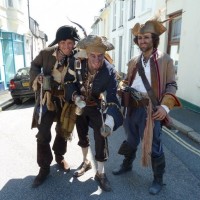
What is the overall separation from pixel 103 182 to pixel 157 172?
0.69 metres

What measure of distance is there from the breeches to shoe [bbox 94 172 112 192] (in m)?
0.58

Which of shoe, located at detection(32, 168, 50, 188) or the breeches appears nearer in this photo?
the breeches

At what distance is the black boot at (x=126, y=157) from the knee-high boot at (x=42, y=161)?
94 centimetres

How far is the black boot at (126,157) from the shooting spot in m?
3.27

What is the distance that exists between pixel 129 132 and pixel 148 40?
1174 mm

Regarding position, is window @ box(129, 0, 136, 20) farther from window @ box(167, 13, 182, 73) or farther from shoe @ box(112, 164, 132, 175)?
shoe @ box(112, 164, 132, 175)

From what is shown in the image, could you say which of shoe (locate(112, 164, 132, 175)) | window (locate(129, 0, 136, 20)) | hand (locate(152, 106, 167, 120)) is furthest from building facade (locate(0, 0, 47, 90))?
hand (locate(152, 106, 167, 120))

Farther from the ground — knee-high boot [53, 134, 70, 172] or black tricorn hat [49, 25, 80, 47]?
black tricorn hat [49, 25, 80, 47]

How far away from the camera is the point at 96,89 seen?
2.79 metres

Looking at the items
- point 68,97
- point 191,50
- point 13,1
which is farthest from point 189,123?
point 13,1

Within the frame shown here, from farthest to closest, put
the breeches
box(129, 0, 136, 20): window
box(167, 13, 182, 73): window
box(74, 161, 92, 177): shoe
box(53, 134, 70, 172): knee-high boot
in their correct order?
box(129, 0, 136, 20): window < box(167, 13, 182, 73): window < box(53, 134, 70, 172): knee-high boot < box(74, 161, 92, 177): shoe < the breeches

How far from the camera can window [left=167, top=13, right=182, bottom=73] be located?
771 centimetres

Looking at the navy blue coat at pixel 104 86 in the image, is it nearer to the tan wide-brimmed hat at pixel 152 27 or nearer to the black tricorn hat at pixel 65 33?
the black tricorn hat at pixel 65 33

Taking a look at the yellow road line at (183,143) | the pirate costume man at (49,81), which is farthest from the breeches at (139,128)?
the yellow road line at (183,143)
